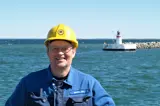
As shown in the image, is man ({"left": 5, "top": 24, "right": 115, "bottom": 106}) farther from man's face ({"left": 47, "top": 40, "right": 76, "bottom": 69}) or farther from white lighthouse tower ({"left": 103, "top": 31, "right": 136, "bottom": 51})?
white lighthouse tower ({"left": 103, "top": 31, "right": 136, "bottom": 51})

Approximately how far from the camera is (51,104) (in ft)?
11.7

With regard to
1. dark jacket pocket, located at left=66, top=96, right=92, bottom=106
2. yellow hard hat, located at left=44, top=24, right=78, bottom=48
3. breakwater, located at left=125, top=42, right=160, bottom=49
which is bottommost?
breakwater, located at left=125, top=42, right=160, bottom=49

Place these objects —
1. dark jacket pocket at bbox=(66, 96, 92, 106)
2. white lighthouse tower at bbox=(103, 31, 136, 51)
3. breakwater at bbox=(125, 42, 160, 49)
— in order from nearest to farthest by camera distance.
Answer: dark jacket pocket at bbox=(66, 96, 92, 106), white lighthouse tower at bbox=(103, 31, 136, 51), breakwater at bbox=(125, 42, 160, 49)

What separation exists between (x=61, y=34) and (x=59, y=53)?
0.58ft

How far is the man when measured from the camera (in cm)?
357

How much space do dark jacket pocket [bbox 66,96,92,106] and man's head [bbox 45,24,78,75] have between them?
0.92ft

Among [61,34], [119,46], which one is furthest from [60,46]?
[119,46]

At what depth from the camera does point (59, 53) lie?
3.62 m

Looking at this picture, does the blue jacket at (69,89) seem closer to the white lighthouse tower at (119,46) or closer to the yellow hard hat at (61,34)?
the yellow hard hat at (61,34)

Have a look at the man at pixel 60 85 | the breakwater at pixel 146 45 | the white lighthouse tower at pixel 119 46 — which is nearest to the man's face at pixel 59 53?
the man at pixel 60 85

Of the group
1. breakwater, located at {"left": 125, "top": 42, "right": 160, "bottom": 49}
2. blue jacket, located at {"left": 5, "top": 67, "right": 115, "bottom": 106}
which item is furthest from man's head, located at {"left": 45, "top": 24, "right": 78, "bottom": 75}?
breakwater, located at {"left": 125, "top": 42, "right": 160, "bottom": 49}

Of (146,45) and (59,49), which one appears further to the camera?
(146,45)

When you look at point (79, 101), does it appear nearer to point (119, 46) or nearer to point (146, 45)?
point (119, 46)

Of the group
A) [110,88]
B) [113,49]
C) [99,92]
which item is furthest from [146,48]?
[99,92]
